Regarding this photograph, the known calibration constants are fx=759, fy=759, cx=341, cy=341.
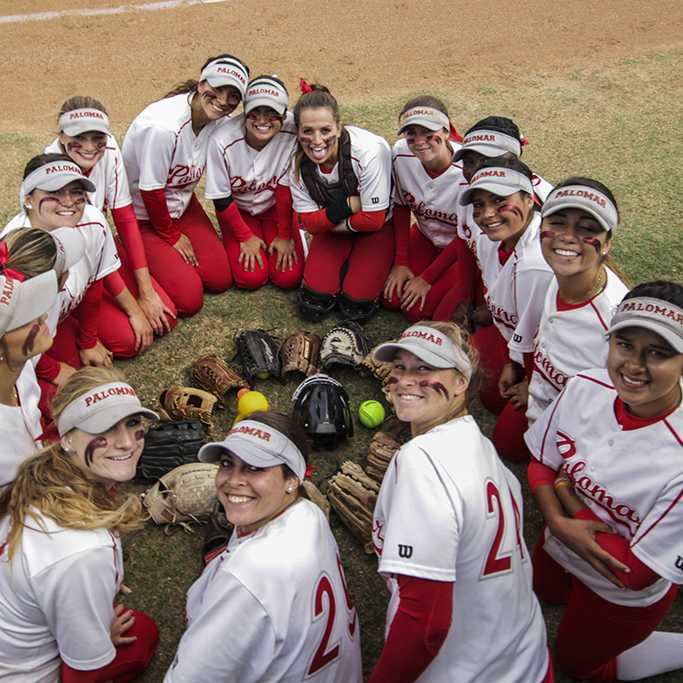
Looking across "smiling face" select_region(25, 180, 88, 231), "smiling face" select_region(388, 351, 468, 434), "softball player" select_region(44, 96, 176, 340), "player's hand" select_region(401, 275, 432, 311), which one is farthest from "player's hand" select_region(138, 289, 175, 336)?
"smiling face" select_region(388, 351, 468, 434)

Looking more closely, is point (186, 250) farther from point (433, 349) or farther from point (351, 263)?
point (433, 349)

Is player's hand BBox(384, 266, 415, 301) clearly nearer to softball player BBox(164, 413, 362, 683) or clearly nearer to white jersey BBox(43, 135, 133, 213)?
white jersey BBox(43, 135, 133, 213)

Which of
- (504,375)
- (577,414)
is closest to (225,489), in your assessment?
(577,414)

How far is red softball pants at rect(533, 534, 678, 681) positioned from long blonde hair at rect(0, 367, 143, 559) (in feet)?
6.71

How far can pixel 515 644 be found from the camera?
2.89 meters

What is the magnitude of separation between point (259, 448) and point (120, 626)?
1.17m

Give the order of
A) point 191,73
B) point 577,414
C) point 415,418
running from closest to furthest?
point 415,418, point 577,414, point 191,73

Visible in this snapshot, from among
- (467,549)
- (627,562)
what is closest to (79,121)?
(467,549)

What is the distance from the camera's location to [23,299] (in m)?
3.38

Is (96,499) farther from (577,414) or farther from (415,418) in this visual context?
(577,414)

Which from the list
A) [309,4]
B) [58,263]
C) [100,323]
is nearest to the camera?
[58,263]

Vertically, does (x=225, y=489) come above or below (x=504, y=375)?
above

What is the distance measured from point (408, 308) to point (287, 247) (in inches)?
43.8

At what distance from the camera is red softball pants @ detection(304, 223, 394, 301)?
19.0ft
